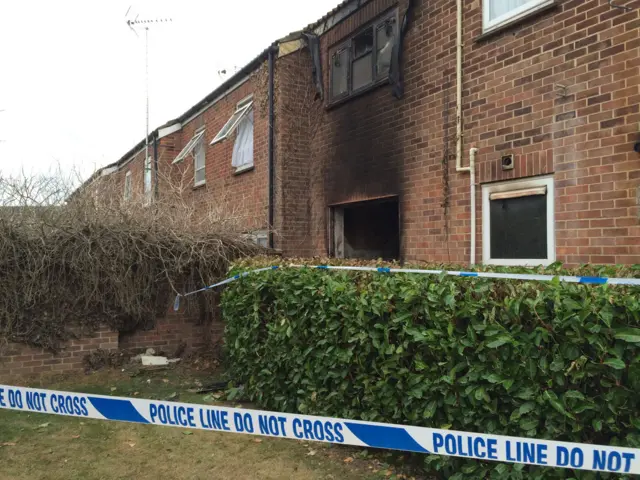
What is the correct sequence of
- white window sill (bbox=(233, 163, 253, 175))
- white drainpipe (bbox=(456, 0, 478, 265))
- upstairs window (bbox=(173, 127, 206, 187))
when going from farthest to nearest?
upstairs window (bbox=(173, 127, 206, 187)) < white window sill (bbox=(233, 163, 253, 175)) < white drainpipe (bbox=(456, 0, 478, 265))

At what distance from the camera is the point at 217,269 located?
782 centimetres

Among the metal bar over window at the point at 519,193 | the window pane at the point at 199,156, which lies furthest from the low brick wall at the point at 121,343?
the window pane at the point at 199,156

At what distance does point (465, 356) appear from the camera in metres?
3.32

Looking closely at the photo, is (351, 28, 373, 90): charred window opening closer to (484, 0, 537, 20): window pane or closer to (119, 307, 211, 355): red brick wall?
(484, 0, 537, 20): window pane

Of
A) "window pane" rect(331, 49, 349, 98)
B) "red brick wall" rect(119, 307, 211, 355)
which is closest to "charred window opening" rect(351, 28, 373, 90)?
"window pane" rect(331, 49, 349, 98)

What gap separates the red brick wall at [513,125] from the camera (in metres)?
4.56

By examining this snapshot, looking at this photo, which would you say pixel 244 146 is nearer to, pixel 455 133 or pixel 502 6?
pixel 455 133

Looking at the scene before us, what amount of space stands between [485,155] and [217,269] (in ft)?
13.8

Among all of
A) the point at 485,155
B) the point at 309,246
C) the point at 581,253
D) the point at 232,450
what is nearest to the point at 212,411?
the point at 232,450

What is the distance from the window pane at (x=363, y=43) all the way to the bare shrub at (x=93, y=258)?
360 centimetres

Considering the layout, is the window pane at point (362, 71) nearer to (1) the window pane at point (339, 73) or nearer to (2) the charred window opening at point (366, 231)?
→ (1) the window pane at point (339, 73)

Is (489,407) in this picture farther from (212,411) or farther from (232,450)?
(232,450)

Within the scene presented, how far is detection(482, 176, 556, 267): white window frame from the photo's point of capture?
16.9 feet

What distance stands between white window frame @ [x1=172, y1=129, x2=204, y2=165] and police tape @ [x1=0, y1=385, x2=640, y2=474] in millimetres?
10953
